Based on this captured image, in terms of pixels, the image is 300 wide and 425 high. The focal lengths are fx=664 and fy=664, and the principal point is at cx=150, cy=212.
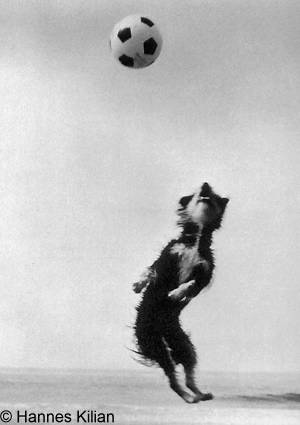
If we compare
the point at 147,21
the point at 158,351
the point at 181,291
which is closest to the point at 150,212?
the point at 181,291

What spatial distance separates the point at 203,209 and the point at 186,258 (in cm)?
24

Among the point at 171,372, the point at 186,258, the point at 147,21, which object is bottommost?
the point at 171,372

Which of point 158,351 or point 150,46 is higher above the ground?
point 150,46

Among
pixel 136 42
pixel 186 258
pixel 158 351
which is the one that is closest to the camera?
pixel 136 42

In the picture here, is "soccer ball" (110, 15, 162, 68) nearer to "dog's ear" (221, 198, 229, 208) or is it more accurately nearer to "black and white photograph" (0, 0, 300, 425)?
"black and white photograph" (0, 0, 300, 425)

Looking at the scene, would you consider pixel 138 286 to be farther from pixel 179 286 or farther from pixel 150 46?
pixel 150 46

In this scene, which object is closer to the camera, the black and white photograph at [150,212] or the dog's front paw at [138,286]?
the black and white photograph at [150,212]

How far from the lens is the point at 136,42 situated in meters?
2.79

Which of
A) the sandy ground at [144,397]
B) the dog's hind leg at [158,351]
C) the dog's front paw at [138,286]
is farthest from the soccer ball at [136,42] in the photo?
the sandy ground at [144,397]

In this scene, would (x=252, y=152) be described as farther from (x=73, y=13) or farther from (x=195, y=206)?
(x=73, y=13)

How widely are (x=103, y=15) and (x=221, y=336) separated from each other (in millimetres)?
1599

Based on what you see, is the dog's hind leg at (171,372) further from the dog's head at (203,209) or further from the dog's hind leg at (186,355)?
the dog's head at (203,209)

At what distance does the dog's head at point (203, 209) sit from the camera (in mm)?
3018

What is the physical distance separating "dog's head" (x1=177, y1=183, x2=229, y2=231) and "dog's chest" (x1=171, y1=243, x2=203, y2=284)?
4.2 inches
